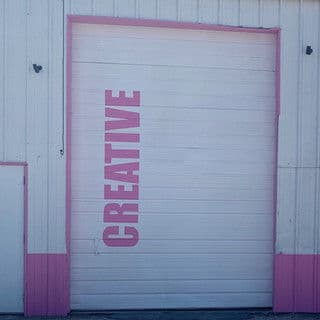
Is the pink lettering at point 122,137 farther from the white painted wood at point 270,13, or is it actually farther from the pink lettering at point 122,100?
the white painted wood at point 270,13

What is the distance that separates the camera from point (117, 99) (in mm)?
8875

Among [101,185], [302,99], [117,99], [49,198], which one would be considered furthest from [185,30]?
[49,198]

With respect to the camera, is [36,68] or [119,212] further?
[119,212]

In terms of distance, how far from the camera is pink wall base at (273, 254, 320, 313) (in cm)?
902

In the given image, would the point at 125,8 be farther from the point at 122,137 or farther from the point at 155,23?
the point at 122,137

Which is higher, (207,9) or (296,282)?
(207,9)

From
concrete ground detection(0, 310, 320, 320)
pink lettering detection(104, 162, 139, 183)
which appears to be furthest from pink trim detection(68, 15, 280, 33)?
concrete ground detection(0, 310, 320, 320)

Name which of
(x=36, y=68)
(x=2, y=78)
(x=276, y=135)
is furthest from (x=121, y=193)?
(x=276, y=135)

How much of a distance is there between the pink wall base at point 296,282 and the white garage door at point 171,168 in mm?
202

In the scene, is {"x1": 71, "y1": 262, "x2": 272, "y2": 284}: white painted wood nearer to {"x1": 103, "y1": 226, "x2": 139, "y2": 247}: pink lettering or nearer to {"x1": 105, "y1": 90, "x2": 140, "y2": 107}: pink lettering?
{"x1": 103, "y1": 226, "x2": 139, "y2": 247}: pink lettering

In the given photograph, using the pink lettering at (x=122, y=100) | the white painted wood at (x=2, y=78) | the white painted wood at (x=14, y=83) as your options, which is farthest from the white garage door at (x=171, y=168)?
the white painted wood at (x=2, y=78)

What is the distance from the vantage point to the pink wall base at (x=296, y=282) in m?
9.02

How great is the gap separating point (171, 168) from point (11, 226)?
2386mm

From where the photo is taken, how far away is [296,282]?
356 inches
